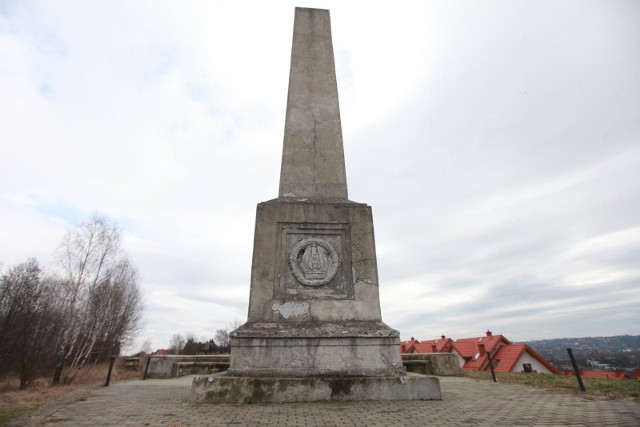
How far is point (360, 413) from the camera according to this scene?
13.3 ft

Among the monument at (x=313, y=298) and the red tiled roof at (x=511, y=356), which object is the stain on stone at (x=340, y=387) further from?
the red tiled roof at (x=511, y=356)

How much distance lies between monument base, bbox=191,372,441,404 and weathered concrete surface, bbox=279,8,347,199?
3.29m

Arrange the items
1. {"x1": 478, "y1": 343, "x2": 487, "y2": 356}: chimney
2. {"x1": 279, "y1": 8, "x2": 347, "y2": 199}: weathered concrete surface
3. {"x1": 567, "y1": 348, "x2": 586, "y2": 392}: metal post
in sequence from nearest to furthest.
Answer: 1. {"x1": 567, "y1": 348, "x2": 586, "y2": 392}: metal post
2. {"x1": 279, "y1": 8, "x2": 347, "y2": 199}: weathered concrete surface
3. {"x1": 478, "y1": 343, "x2": 487, "y2": 356}: chimney

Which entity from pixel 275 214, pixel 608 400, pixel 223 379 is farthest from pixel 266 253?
pixel 608 400

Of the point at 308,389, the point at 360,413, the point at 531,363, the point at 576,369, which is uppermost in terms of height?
the point at 531,363

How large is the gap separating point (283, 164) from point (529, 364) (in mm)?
20371

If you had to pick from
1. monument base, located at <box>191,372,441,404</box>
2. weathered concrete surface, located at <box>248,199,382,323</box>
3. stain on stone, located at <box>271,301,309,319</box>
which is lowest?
monument base, located at <box>191,372,441,404</box>

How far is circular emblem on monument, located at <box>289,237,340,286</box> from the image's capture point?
5941 mm

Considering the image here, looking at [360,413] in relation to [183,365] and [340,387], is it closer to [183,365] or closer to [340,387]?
[340,387]

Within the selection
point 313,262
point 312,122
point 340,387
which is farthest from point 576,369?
point 312,122

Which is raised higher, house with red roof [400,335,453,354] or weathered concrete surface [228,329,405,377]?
house with red roof [400,335,453,354]

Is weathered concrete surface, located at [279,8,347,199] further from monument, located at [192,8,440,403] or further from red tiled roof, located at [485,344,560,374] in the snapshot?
red tiled roof, located at [485,344,560,374]

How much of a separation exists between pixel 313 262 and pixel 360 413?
256 cm

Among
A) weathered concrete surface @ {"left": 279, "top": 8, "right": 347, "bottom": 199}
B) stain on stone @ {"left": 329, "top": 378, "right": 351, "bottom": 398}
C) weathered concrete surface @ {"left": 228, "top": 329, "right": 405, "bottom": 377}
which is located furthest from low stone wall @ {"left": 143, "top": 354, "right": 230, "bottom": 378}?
weathered concrete surface @ {"left": 279, "top": 8, "right": 347, "bottom": 199}
